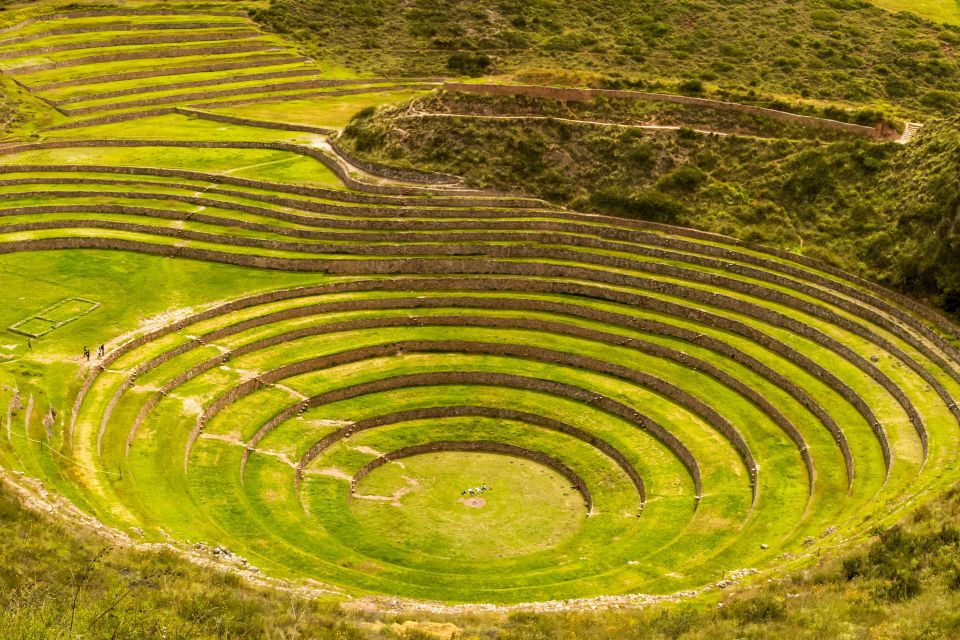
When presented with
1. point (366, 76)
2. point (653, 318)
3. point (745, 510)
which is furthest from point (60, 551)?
point (366, 76)

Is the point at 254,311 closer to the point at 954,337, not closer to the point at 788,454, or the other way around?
the point at 788,454

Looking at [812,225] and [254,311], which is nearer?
[254,311]

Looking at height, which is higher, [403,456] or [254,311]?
[254,311]

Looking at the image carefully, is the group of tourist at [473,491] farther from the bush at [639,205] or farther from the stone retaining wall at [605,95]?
the stone retaining wall at [605,95]

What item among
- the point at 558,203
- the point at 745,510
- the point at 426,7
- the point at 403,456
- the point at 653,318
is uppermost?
the point at 426,7

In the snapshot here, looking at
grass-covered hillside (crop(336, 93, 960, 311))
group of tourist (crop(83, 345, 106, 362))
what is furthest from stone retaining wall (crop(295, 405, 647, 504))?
grass-covered hillside (crop(336, 93, 960, 311))

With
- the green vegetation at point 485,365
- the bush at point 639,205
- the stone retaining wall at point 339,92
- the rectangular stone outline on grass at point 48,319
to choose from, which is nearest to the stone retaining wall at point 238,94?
the stone retaining wall at point 339,92
